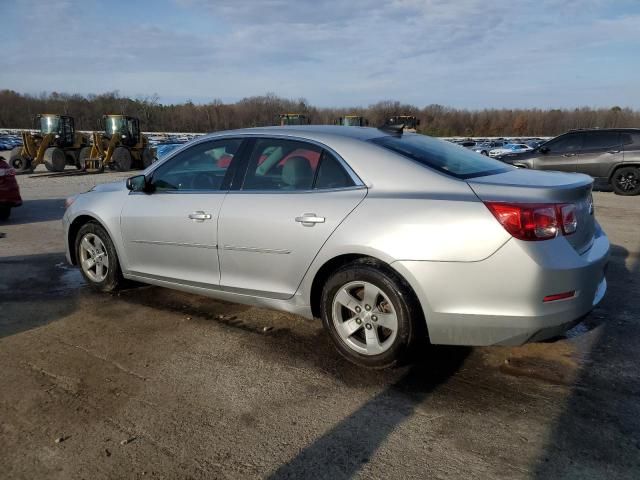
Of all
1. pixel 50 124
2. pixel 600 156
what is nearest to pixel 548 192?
pixel 600 156

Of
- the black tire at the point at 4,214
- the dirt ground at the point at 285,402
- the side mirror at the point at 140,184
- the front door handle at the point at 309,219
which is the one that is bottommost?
the dirt ground at the point at 285,402

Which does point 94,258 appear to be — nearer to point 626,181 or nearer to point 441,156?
point 441,156

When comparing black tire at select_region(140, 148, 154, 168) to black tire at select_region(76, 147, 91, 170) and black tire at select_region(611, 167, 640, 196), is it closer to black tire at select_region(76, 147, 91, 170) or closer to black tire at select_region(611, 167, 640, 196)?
black tire at select_region(76, 147, 91, 170)

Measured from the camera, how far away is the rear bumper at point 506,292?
2.91 meters

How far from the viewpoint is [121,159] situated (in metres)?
23.5

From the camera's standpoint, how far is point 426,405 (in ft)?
9.89

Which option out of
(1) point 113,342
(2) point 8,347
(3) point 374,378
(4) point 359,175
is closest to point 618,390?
(3) point 374,378

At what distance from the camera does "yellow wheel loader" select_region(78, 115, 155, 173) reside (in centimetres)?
2338

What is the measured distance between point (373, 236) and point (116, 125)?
24.5 m

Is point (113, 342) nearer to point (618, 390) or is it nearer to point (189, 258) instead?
point (189, 258)

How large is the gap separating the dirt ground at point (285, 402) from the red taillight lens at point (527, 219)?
95 centimetres

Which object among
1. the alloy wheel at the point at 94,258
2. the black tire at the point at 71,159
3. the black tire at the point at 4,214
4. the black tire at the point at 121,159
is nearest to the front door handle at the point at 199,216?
the alloy wheel at the point at 94,258

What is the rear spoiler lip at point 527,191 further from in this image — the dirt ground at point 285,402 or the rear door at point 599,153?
the rear door at point 599,153

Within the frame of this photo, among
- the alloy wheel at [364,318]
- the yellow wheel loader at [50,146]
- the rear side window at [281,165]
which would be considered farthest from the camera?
the yellow wheel loader at [50,146]
